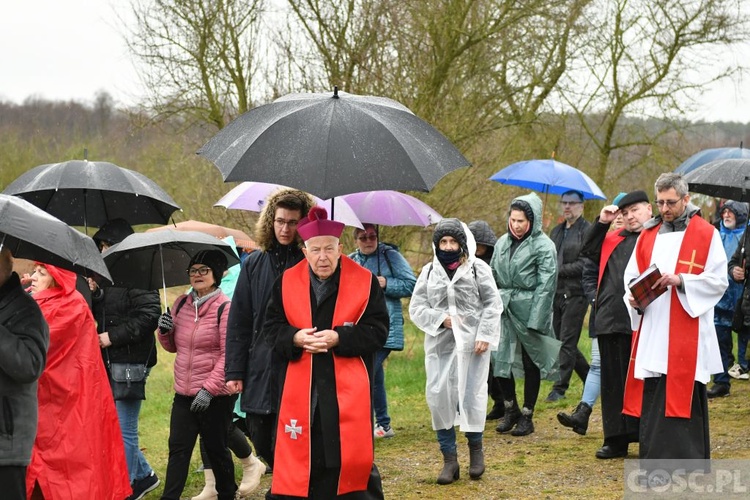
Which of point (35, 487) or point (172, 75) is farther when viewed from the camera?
point (172, 75)

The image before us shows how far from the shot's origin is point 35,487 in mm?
5098

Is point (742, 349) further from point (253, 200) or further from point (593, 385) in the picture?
point (253, 200)

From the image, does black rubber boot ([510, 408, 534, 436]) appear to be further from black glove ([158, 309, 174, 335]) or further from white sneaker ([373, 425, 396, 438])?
black glove ([158, 309, 174, 335])

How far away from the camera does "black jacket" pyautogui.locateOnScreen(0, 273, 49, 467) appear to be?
14.1ft

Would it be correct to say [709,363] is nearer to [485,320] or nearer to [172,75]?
[485,320]

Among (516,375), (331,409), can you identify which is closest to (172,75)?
(516,375)

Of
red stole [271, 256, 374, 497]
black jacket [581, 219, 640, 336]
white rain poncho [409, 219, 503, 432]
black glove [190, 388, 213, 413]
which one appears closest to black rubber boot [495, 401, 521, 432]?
black jacket [581, 219, 640, 336]

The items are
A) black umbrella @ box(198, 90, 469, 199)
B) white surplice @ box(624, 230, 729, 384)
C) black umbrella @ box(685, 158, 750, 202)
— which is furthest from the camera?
black umbrella @ box(685, 158, 750, 202)

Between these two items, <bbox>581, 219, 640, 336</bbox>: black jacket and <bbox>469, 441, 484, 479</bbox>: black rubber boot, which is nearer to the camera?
<bbox>469, 441, 484, 479</bbox>: black rubber boot

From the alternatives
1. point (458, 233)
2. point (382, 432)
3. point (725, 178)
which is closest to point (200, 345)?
point (458, 233)

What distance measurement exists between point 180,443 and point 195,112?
942cm

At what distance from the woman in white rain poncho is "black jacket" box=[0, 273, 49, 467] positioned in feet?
11.0

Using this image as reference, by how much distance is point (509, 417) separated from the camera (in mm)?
9141

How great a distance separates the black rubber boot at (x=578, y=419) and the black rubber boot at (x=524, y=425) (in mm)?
528
